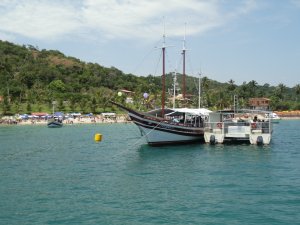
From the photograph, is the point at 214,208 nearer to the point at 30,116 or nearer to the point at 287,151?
the point at 287,151

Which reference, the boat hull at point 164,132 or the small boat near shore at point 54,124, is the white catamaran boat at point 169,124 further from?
the small boat near shore at point 54,124

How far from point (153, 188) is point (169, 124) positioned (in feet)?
74.8

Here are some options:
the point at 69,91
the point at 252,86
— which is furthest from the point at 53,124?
the point at 252,86

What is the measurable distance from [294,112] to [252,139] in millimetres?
124502

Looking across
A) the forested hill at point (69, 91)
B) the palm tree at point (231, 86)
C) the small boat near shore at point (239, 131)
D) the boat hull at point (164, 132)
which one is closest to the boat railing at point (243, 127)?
the small boat near shore at point (239, 131)

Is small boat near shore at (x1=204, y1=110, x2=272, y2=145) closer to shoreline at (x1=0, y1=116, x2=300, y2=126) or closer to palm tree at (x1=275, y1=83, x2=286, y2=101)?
shoreline at (x1=0, y1=116, x2=300, y2=126)

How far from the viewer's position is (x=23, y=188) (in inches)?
1010

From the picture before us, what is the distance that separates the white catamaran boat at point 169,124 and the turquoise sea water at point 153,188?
18.1 feet

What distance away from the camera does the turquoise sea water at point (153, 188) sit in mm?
19406

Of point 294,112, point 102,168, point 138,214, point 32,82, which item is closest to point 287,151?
point 102,168

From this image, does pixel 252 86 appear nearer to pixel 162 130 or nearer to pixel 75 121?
pixel 75 121

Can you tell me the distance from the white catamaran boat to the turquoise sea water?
218 inches

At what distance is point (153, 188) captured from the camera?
25109 mm

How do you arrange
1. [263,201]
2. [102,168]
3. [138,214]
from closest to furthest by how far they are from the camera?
1. [138,214]
2. [263,201]
3. [102,168]
